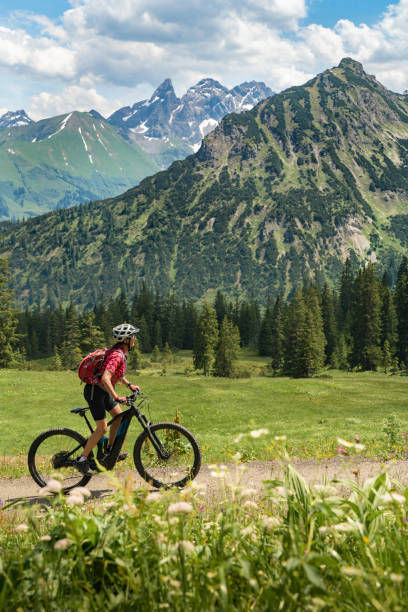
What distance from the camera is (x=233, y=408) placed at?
3459 centimetres

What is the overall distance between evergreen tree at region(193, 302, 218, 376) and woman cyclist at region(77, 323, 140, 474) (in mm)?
84416

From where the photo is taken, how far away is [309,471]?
12.2 m

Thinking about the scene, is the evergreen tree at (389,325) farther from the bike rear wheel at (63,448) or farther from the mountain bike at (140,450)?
the bike rear wheel at (63,448)

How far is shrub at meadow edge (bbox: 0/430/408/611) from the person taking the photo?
3035mm

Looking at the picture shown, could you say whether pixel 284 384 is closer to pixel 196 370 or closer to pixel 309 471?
pixel 309 471

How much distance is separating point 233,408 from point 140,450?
1012 inches

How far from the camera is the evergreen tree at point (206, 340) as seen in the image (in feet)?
310

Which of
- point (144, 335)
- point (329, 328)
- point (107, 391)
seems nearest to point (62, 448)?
point (107, 391)

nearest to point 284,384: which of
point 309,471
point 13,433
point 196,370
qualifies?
point 13,433

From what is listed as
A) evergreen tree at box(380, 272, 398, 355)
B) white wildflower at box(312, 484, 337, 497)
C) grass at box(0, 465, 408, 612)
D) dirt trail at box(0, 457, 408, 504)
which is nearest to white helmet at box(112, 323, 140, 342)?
dirt trail at box(0, 457, 408, 504)

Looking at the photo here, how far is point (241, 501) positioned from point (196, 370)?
Answer: 99.7m

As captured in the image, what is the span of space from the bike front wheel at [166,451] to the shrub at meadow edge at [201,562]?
5099 mm

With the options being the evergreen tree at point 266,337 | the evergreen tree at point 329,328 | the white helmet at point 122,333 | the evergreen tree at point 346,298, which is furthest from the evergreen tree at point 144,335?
the white helmet at point 122,333

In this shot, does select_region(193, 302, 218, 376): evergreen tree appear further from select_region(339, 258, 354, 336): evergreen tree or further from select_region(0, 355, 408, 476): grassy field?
select_region(0, 355, 408, 476): grassy field
